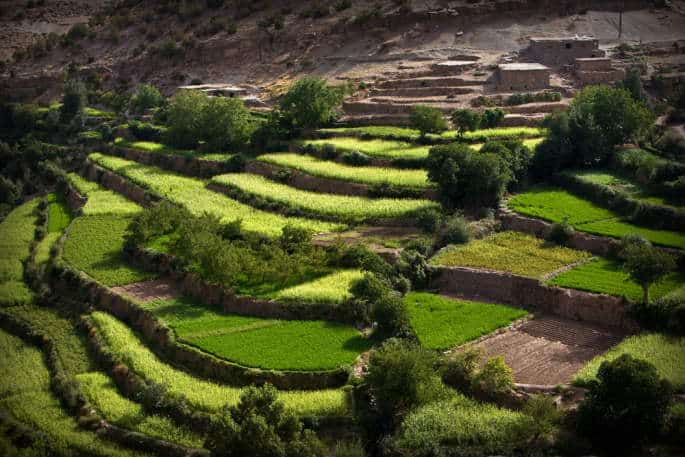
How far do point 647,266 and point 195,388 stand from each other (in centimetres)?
1504

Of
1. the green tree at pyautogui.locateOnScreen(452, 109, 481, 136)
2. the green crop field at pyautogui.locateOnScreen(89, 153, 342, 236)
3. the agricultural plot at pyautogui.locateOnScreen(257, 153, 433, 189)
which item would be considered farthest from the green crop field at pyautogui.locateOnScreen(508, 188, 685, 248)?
the green crop field at pyautogui.locateOnScreen(89, 153, 342, 236)

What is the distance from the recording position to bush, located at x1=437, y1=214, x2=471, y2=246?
3688 cm

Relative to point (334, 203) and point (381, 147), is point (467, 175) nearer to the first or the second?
point (334, 203)

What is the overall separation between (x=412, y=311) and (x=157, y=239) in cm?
1509

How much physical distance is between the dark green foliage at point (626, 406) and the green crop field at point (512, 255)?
9320 millimetres

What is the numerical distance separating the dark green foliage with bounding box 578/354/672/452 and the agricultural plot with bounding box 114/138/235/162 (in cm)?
3368

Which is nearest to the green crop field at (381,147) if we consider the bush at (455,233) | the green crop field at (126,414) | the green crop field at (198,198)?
the green crop field at (198,198)

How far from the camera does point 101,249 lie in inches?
1666

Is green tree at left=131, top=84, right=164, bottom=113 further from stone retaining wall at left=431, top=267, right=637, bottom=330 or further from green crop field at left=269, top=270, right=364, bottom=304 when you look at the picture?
stone retaining wall at left=431, top=267, right=637, bottom=330

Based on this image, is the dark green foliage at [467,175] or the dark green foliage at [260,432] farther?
the dark green foliage at [467,175]

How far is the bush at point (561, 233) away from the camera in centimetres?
3559

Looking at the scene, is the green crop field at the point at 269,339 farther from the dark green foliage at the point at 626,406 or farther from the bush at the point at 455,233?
the dark green foliage at the point at 626,406

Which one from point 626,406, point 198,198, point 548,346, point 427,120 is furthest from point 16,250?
point 626,406

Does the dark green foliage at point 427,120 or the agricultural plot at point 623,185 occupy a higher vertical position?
the dark green foliage at point 427,120
